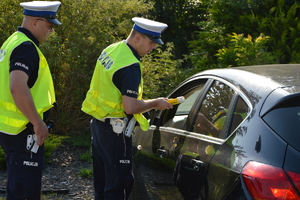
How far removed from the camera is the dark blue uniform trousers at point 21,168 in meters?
3.33

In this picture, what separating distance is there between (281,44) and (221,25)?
1.75 metres

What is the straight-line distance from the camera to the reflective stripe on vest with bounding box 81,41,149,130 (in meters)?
3.52

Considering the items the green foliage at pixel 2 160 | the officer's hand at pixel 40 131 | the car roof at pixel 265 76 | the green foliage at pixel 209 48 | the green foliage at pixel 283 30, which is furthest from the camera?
the green foliage at pixel 209 48

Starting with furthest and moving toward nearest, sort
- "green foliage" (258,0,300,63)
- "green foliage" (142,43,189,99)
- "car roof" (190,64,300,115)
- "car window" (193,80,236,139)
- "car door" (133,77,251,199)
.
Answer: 1. "green foliage" (258,0,300,63)
2. "green foliage" (142,43,189,99)
3. "car window" (193,80,236,139)
4. "car door" (133,77,251,199)
5. "car roof" (190,64,300,115)

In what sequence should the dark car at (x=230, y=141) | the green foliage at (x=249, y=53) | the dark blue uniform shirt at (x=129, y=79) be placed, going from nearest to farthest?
the dark car at (x=230, y=141), the dark blue uniform shirt at (x=129, y=79), the green foliage at (x=249, y=53)

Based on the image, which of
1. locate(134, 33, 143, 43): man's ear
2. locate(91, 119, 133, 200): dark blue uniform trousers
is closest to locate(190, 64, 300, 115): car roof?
locate(134, 33, 143, 43): man's ear

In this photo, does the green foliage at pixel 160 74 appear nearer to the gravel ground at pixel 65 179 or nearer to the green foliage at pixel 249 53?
the green foliage at pixel 249 53

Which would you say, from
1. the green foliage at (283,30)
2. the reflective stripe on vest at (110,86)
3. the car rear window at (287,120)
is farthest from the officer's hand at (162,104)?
the green foliage at (283,30)

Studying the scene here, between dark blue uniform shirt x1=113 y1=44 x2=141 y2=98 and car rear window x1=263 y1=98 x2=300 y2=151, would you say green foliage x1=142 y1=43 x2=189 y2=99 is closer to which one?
dark blue uniform shirt x1=113 y1=44 x2=141 y2=98

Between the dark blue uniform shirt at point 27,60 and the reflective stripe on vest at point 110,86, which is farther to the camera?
the reflective stripe on vest at point 110,86

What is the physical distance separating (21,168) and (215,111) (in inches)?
58.5

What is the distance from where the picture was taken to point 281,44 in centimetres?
931

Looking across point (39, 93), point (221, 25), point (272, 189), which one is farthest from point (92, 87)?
point (221, 25)

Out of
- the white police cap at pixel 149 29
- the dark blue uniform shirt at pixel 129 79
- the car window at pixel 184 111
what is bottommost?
the car window at pixel 184 111
